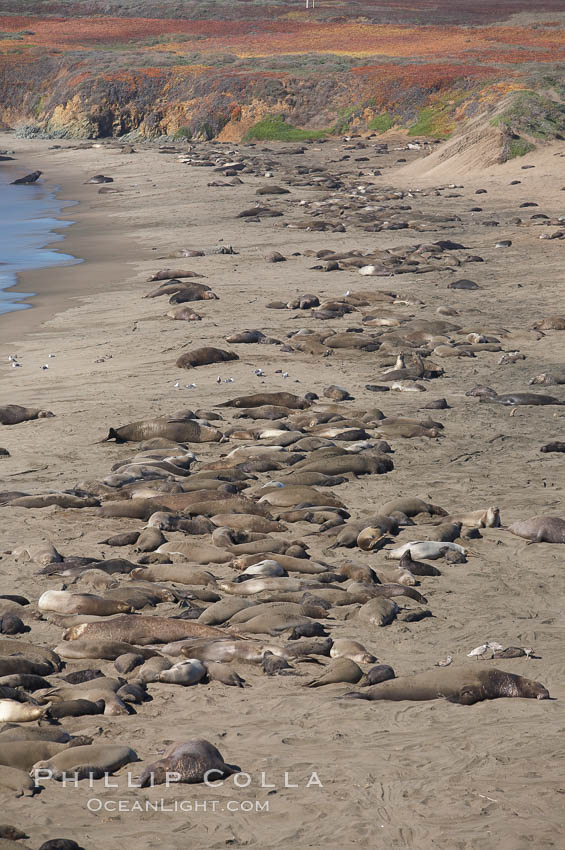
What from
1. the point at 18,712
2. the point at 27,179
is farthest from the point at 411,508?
the point at 27,179

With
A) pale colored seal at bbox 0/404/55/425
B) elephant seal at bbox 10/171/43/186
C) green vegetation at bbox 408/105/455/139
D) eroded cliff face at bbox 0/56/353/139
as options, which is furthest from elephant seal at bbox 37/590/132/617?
eroded cliff face at bbox 0/56/353/139

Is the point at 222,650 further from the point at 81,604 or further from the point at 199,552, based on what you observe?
the point at 199,552

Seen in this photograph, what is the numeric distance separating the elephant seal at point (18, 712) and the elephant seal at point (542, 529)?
3489 millimetres

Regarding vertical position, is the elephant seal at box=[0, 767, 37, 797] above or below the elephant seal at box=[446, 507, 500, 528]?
above

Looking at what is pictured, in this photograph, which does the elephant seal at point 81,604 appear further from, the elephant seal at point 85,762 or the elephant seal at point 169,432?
the elephant seal at point 169,432

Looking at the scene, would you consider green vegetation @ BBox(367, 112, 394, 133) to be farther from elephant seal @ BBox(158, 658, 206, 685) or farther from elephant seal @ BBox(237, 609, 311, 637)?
elephant seal @ BBox(158, 658, 206, 685)

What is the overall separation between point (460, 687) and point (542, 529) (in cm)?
226

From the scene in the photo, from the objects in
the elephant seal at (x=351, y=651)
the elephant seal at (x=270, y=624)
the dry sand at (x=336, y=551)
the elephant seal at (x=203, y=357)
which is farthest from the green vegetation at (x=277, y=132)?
the elephant seal at (x=351, y=651)

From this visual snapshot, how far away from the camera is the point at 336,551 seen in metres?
6.66

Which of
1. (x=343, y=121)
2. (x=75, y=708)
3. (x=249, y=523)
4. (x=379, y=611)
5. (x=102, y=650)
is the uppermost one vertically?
(x=75, y=708)

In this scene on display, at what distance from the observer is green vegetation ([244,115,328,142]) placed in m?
41.7

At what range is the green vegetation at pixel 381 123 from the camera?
40.2 m

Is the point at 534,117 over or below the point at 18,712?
below

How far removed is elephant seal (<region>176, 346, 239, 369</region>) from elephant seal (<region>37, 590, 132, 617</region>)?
6004 mm
